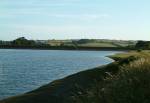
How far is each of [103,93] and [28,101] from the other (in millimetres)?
10997

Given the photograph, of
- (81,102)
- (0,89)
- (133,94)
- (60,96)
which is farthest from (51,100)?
(0,89)

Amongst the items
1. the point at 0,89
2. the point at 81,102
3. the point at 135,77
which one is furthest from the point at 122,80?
the point at 0,89

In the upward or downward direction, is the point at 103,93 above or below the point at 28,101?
above

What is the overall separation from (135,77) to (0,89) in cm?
2792

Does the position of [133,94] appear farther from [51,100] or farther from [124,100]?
[51,100]

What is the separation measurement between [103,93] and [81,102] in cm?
81

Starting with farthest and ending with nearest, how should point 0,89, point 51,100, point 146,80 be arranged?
point 0,89 < point 51,100 < point 146,80

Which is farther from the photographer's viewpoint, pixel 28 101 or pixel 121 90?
pixel 28 101

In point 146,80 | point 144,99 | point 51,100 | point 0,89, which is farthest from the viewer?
point 0,89

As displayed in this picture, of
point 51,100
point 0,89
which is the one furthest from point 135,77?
point 0,89

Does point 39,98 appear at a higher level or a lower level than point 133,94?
lower

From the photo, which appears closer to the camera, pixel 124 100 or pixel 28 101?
pixel 124 100

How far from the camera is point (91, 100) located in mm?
13969

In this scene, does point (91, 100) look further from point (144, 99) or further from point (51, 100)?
point (51, 100)
